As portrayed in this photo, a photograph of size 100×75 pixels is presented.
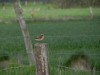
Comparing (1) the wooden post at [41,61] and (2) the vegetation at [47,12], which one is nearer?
(1) the wooden post at [41,61]

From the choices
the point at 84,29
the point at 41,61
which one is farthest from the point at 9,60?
the point at 84,29

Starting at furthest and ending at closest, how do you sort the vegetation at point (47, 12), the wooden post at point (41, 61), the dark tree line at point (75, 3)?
the vegetation at point (47, 12)
the dark tree line at point (75, 3)
the wooden post at point (41, 61)

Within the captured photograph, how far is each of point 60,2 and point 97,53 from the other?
5.76 meters

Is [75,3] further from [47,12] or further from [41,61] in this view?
[41,61]

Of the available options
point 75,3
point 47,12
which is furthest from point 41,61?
point 47,12

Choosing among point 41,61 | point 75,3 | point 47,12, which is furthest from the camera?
point 47,12

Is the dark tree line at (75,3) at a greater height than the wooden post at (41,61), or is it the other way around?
the wooden post at (41,61)

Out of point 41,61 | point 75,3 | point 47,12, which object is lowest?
point 47,12

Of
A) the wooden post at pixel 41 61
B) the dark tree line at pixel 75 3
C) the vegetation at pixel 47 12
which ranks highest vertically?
the wooden post at pixel 41 61

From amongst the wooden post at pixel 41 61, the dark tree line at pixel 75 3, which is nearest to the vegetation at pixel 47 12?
the dark tree line at pixel 75 3

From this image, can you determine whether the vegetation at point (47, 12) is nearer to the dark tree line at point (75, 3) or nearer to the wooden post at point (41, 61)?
the dark tree line at point (75, 3)

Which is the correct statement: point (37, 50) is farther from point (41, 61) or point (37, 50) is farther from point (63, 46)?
point (63, 46)

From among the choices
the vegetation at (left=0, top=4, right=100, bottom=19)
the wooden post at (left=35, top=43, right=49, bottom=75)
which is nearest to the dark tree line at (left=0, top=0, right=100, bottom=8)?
the vegetation at (left=0, top=4, right=100, bottom=19)

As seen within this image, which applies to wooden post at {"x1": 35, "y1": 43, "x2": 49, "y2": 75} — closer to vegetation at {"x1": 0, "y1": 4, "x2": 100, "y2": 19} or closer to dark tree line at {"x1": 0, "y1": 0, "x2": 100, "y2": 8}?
dark tree line at {"x1": 0, "y1": 0, "x2": 100, "y2": 8}
